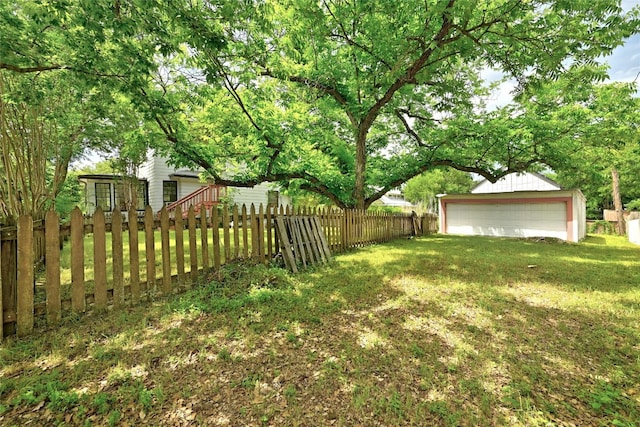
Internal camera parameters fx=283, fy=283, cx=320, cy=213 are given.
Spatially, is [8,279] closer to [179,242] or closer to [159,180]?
[179,242]

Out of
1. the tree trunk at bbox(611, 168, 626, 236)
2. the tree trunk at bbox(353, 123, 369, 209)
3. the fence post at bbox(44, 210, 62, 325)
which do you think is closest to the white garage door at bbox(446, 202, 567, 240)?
the tree trunk at bbox(611, 168, 626, 236)

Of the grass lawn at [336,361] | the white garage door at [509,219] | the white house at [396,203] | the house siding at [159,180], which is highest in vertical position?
the house siding at [159,180]

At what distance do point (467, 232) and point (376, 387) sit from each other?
52.5 ft

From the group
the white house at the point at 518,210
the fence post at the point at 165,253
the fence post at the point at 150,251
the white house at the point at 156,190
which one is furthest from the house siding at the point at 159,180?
the fence post at the point at 150,251

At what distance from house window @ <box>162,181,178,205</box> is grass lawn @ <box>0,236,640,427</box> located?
1424cm

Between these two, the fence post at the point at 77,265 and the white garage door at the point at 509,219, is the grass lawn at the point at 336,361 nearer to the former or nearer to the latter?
the fence post at the point at 77,265

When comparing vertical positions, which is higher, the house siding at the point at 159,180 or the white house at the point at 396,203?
the house siding at the point at 159,180

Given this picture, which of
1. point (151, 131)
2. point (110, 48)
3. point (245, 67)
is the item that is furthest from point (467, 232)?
point (110, 48)

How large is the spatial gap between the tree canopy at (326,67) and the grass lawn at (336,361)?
341cm

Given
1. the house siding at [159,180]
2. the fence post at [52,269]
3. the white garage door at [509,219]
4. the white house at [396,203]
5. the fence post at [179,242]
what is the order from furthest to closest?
the white house at [396,203] < the house siding at [159,180] < the white garage door at [509,219] < the fence post at [179,242] < the fence post at [52,269]

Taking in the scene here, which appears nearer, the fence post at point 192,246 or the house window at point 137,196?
the fence post at point 192,246

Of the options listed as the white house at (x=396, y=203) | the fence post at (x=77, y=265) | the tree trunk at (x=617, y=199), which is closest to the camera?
the fence post at (x=77, y=265)

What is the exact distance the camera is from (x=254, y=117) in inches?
307

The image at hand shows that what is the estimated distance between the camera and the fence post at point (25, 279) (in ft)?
9.37
